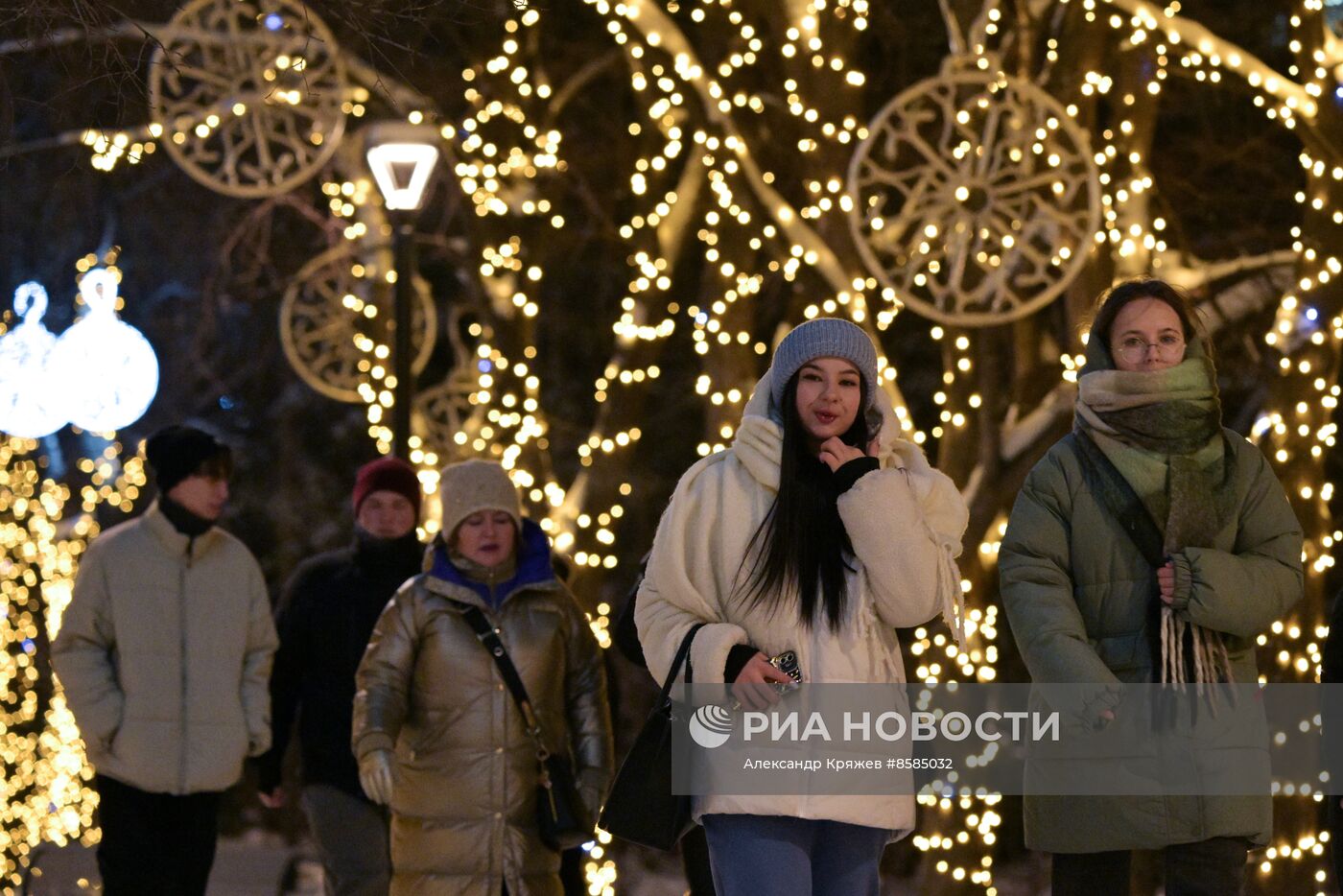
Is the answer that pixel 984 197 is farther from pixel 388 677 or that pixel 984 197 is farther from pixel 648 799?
pixel 648 799

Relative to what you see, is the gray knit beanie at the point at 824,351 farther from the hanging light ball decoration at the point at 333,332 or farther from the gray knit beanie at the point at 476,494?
the hanging light ball decoration at the point at 333,332

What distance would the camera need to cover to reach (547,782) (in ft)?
26.1

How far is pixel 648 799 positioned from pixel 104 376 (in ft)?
27.8

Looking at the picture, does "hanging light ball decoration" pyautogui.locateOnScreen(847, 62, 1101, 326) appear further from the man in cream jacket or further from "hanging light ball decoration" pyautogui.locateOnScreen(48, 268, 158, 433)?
"hanging light ball decoration" pyautogui.locateOnScreen(48, 268, 158, 433)

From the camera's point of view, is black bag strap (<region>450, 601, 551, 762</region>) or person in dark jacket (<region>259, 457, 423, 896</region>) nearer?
black bag strap (<region>450, 601, 551, 762</region>)

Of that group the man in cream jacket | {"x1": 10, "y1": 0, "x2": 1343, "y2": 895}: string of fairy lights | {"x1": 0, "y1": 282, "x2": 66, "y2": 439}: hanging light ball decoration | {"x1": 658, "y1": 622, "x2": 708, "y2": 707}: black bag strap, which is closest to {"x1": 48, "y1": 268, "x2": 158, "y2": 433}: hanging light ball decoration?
{"x1": 0, "y1": 282, "x2": 66, "y2": 439}: hanging light ball decoration

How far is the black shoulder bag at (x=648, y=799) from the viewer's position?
18.9 feet

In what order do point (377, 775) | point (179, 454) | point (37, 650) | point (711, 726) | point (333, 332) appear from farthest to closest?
point (37, 650)
point (333, 332)
point (179, 454)
point (377, 775)
point (711, 726)

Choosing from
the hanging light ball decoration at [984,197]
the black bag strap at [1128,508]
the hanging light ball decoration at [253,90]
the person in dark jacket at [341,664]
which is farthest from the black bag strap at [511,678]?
the hanging light ball decoration at [253,90]

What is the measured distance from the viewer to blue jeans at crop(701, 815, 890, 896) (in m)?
5.70

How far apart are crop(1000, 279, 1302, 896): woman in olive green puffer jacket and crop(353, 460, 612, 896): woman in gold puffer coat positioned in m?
2.19

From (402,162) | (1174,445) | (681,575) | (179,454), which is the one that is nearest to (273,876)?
(402,162)

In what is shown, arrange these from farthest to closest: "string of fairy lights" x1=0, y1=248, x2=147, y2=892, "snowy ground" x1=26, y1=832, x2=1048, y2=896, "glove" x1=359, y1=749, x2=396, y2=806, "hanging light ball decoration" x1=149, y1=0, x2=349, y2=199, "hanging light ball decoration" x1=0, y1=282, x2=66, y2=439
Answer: "string of fairy lights" x1=0, y1=248, x2=147, y2=892 < "hanging light ball decoration" x1=0, y1=282, x2=66, y2=439 < "snowy ground" x1=26, y1=832, x2=1048, y2=896 < "hanging light ball decoration" x1=149, y1=0, x2=349, y2=199 < "glove" x1=359, y1=749, x2=396, y2=806

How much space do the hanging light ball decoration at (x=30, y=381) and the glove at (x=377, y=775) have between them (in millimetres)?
6134
